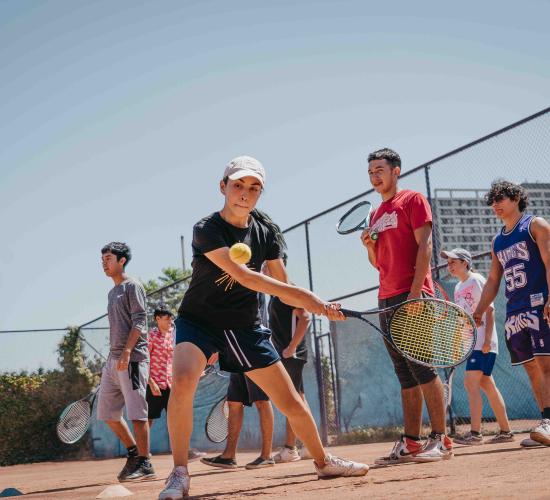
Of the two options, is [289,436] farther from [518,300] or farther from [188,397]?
[188,397]

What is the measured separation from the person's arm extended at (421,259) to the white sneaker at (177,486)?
1780mm

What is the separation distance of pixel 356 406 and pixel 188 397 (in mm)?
6871

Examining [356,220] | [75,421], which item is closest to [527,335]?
[356,220]

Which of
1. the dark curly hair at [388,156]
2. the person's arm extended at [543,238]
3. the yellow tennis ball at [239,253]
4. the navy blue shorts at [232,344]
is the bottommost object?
the navy blue shorts at [232,344]

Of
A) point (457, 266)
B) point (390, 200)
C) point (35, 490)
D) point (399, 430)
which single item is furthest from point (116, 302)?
point (399, 430)

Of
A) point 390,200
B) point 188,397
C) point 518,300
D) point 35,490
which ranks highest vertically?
point 390,200

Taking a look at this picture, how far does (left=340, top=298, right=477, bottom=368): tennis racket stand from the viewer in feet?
14.3

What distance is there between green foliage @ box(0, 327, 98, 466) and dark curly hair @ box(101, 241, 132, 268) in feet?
32.6

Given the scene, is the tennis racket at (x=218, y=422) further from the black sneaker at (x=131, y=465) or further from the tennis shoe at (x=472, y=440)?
the tennis shoe at (x=472, y=440)

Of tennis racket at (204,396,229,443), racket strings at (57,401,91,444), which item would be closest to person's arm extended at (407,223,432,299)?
tennis racket at (204,396,229,443)

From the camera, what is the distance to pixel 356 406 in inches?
410

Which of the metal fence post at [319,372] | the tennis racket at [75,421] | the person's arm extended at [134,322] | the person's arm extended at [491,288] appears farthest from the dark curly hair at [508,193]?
the metal fence post at [319,372]

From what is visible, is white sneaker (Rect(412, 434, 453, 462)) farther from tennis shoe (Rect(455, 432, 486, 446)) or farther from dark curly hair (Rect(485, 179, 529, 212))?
tennis shoe (Rect(455, 432, 486, 446))

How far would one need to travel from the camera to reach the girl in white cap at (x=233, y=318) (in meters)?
3.90
